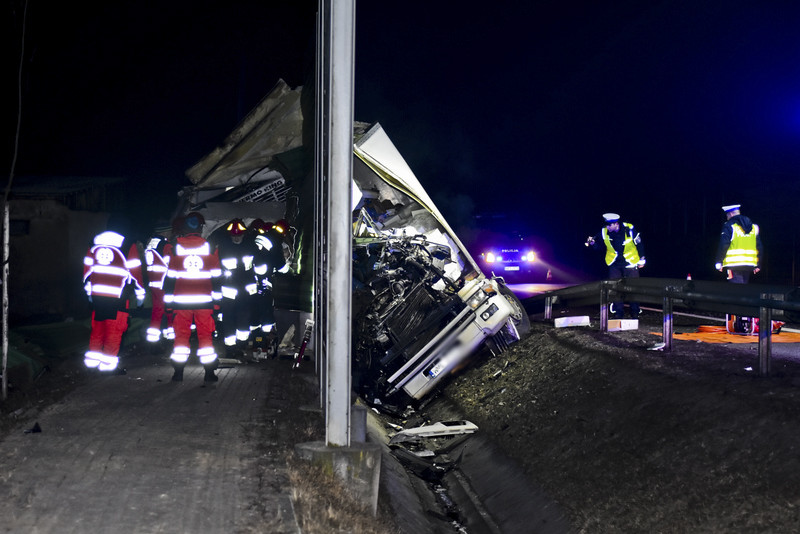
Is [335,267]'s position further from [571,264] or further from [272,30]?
[571,264]

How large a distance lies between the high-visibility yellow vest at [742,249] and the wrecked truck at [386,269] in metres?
3.04

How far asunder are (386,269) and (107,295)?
12.7 feet

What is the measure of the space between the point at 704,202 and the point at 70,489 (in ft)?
79.7

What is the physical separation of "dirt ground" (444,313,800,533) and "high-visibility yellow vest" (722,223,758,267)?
1.93 metres

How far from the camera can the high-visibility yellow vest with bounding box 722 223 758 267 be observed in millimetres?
9992

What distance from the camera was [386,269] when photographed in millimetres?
10469

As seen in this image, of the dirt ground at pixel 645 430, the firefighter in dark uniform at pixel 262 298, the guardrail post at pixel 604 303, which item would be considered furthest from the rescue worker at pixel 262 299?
the guardrail post at pixel 604 303

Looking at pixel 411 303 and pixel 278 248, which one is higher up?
pixel 278 248

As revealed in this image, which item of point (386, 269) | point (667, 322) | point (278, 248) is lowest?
point (667, 322)

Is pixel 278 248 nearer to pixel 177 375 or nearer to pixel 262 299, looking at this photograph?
pixel 262 299

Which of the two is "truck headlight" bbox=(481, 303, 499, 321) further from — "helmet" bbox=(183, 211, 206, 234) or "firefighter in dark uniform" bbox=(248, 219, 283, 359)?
"helmet" bbox=(183, 211, 206, 234)

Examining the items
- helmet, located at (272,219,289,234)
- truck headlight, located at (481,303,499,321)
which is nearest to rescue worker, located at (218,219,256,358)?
helmet, located at (272,219,289,234)

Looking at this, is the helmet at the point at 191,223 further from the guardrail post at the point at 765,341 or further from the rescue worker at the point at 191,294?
the guardrail post at the point at 765,341

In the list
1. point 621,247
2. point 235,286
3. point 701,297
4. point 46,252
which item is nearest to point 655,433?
point 701,297
